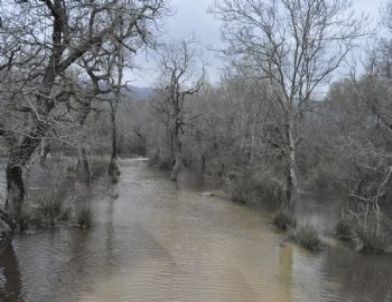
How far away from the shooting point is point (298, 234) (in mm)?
18469

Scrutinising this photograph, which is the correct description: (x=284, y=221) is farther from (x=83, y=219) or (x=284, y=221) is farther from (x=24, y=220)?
(x=24, y=220)

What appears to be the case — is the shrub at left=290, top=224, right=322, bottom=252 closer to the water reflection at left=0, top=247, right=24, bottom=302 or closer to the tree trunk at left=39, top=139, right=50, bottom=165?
the tree trunk at left=39, top=139, right=50, bottom=165

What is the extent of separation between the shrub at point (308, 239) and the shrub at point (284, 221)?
2498 millimetres

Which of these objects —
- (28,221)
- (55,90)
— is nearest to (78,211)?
(28,221)

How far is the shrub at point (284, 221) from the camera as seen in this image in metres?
21.2

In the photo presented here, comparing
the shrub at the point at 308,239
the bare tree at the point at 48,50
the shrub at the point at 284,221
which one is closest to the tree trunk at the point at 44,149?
the bare tree at the point at 48,50

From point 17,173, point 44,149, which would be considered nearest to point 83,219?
point 44,149

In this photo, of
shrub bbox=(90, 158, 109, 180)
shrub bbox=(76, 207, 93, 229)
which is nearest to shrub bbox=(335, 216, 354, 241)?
shrub bbox=(76, 207, 93, 229)

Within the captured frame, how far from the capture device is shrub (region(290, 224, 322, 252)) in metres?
17.8

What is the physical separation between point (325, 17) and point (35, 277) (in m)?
Answer: 16.2

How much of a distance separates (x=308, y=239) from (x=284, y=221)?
3557 mm

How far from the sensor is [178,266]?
46.5ft

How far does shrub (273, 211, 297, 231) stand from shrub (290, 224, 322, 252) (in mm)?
2498

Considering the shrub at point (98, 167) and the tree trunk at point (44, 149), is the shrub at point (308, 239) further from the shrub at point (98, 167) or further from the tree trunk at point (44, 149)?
the shrub at point (98, 167)
